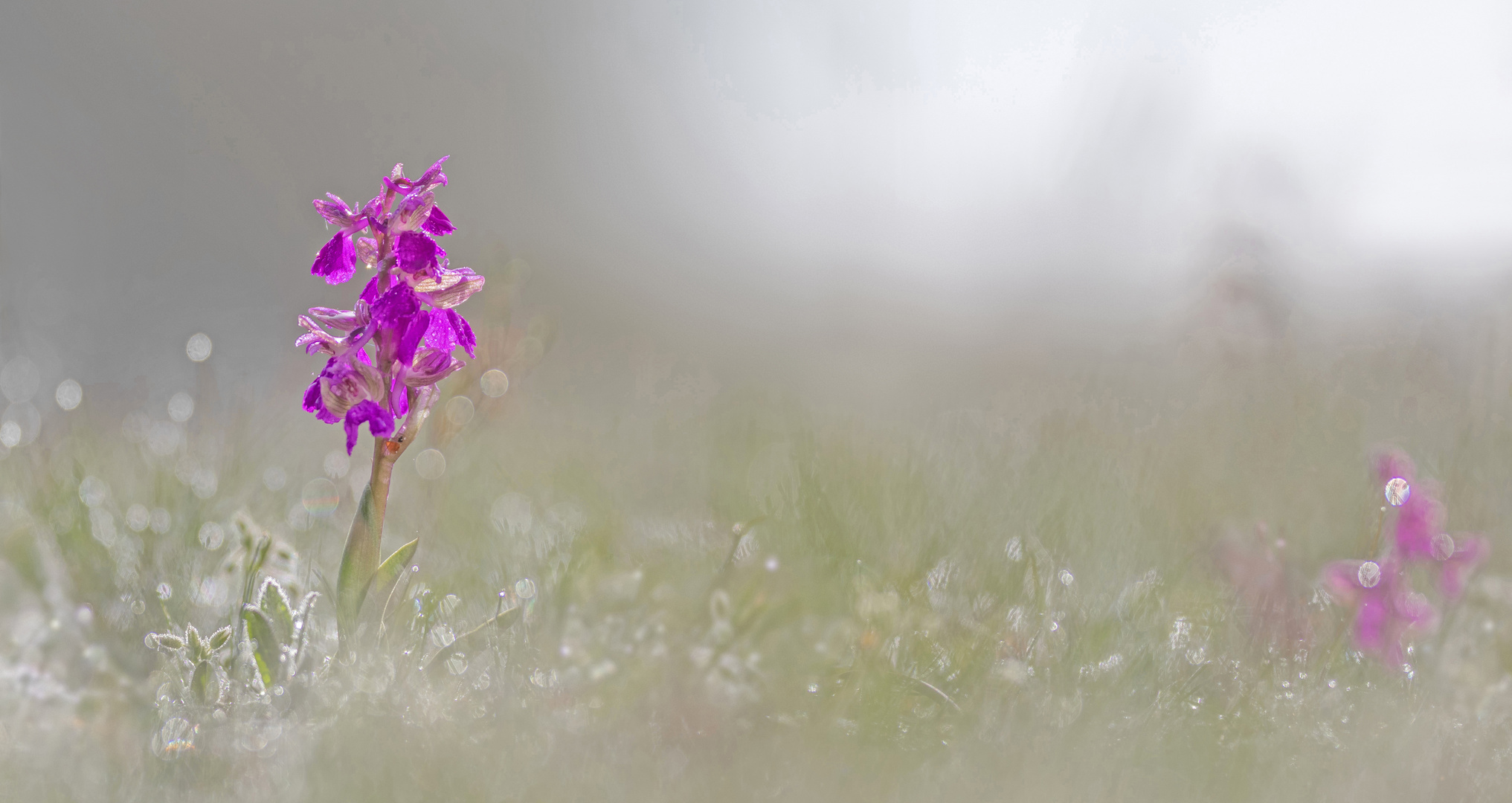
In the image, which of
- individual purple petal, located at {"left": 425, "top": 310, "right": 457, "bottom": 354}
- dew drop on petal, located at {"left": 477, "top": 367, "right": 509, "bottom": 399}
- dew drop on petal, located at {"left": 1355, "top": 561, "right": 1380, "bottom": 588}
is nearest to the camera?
individual purple petal, located at {"left": 425, "top": 310, "right": 457, "bottom": 354}

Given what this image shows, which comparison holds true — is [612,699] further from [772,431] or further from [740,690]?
[772,431]

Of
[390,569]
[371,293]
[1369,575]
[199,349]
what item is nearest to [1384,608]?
A: [1369,575]

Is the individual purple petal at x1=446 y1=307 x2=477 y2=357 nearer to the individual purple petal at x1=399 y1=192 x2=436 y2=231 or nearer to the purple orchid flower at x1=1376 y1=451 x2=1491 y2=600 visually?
the individual purple petal at x1=399 y1=192 x2=436 y2=231

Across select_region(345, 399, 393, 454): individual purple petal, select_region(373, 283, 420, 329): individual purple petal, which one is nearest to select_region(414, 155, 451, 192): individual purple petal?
select_region(373, 283, 420, 329): individual purple petal

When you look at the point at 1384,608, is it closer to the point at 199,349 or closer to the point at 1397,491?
the point at 1397,491

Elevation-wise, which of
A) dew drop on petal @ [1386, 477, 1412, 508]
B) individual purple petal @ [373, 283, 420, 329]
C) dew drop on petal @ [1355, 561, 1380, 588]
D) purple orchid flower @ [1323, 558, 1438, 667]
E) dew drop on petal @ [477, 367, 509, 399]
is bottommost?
dew drop on petal @ [477, 367, 509, 399]

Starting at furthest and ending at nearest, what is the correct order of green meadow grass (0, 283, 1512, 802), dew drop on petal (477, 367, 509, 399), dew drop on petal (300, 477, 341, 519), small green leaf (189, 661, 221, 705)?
1. dew drop on petal (477, 367, 509, 399)
2. dew drop on petal (300, 477, 341, 519)
3. small green leaf (189, 661, 221, 705)
4. green meadow grass (0, 283, 1512, 802)

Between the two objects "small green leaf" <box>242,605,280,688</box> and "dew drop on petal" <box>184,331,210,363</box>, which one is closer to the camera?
"small green leaf" <box>242,605,280,688</box>

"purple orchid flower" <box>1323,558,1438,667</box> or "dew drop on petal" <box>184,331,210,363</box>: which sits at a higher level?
"purple orchid flower" <box>1323,558,1438,667</box>
